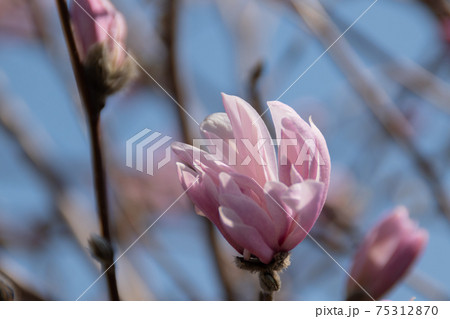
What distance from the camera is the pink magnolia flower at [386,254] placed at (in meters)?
0.59

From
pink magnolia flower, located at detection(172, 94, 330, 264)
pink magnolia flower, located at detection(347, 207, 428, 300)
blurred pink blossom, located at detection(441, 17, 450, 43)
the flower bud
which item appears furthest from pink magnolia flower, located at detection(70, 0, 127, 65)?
blurred pink blossom, located at detection(441, 17, 450, 43)

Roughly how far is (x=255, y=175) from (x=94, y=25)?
263 mm

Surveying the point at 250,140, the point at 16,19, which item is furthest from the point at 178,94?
the point at 16,19

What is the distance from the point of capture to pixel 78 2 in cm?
62

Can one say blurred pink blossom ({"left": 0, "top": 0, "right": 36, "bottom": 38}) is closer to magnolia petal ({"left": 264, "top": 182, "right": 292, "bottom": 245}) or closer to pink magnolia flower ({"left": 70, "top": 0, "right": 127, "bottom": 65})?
pink magnolia flower ({"left": 70, "top": 0, "right": 127, "bottom": 65})

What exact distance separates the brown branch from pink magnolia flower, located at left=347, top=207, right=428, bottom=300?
1.09 feet

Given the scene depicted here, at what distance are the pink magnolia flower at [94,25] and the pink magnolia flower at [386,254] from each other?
355 mm

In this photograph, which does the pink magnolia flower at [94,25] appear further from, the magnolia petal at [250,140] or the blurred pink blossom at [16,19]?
the blurred pink blossom at [16,19]

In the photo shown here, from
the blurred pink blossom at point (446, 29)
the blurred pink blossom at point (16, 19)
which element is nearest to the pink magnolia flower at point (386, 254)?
the blurred pink blossom at point (446, 29)

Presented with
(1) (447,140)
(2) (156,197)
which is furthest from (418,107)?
(2) (156,197)

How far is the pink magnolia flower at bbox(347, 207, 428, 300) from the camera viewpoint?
0.59 metres

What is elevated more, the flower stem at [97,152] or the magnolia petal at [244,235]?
the flower stem at [97,152]

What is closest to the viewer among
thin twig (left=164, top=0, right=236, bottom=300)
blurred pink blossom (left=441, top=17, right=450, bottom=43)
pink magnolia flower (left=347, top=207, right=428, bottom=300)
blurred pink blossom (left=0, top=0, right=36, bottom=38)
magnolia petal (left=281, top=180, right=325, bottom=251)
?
magnolia petal (left=281, top=180, right=325, bottom=251)

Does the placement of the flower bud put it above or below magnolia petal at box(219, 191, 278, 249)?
above
